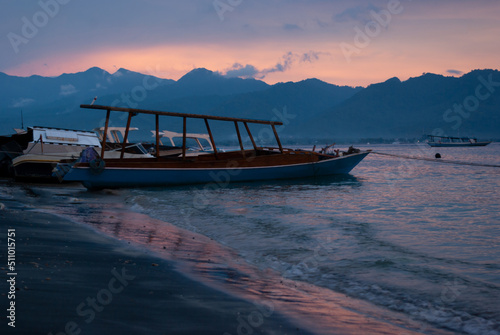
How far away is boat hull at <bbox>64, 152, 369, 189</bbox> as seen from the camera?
19.9 m

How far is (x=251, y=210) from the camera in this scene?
15.5m

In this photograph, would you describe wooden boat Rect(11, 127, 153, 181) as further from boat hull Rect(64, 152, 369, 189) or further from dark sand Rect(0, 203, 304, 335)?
dark sand Rect(0, 203, 304, 335)

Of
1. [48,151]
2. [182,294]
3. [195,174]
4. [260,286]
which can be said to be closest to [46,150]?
[48,151]

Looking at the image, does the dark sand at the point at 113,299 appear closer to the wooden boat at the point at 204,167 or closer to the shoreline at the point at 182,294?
the shoreline at the point at 182,294

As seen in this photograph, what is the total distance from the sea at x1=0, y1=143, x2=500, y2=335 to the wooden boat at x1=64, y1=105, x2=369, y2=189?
1.13m

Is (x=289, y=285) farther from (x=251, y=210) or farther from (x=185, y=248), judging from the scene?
(x=251, y=210)

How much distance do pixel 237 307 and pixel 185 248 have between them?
3.78 meters

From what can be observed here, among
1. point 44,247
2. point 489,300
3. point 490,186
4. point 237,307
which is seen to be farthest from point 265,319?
point 490,186

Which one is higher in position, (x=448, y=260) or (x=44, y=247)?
(x=44, y=247)

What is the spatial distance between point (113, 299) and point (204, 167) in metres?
17.7

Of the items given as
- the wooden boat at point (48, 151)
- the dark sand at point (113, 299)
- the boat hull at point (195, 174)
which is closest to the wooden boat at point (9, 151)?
the wooden boat at point (48, 151)

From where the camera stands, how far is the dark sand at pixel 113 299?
3891 millimetres

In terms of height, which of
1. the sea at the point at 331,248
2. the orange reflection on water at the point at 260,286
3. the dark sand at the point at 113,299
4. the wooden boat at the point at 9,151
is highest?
the wooden boat at the point at 9,151

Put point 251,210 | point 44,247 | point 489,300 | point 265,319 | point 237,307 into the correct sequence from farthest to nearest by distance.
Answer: point 251,210 → point 44,247 → point 489,300 → point 237,307 → point 265,319
